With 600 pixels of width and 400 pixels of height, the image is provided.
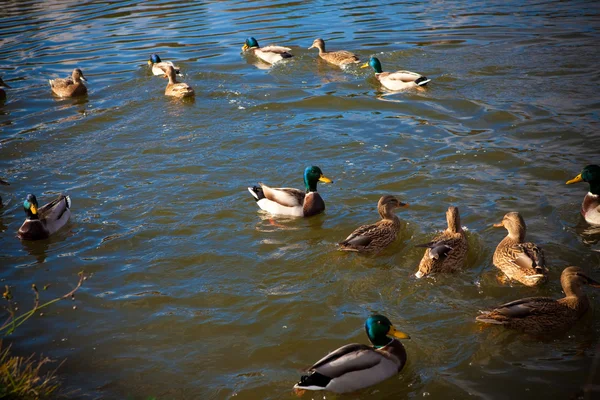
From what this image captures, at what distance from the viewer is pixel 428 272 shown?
6949mm

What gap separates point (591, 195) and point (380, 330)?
4.12 metres

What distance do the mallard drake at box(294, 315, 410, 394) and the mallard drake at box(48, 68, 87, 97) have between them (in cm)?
1047

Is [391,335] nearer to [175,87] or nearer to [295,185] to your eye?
[295,185]

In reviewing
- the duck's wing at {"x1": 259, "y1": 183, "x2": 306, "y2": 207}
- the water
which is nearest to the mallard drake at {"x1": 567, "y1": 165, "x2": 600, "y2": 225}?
the water

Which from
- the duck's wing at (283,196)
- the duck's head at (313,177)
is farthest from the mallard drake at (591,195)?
the duck's wing at (283,196)

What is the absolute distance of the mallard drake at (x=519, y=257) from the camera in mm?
6562

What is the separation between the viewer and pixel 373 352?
17.9 ft

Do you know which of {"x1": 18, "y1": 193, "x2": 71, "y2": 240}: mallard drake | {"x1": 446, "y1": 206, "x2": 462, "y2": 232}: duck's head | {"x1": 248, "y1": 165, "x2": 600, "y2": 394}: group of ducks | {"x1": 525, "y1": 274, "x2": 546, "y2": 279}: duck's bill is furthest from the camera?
{"x1": 18, "y1": 193, "x2": 71, "y2": 240}: mallard drake

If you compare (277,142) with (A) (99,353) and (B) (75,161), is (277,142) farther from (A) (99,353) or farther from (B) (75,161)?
(A) (99,353)

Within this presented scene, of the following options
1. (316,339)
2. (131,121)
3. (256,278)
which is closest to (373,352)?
(316,339)

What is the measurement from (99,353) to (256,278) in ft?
6.25

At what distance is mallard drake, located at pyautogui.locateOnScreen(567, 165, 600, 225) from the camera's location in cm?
790

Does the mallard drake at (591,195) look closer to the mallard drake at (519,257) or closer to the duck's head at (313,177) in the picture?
the mallard drake at (519,257)

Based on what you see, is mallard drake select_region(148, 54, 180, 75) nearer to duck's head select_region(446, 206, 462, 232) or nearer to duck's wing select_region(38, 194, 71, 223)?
duck's wing select_region(38, 194, 71, 223)
